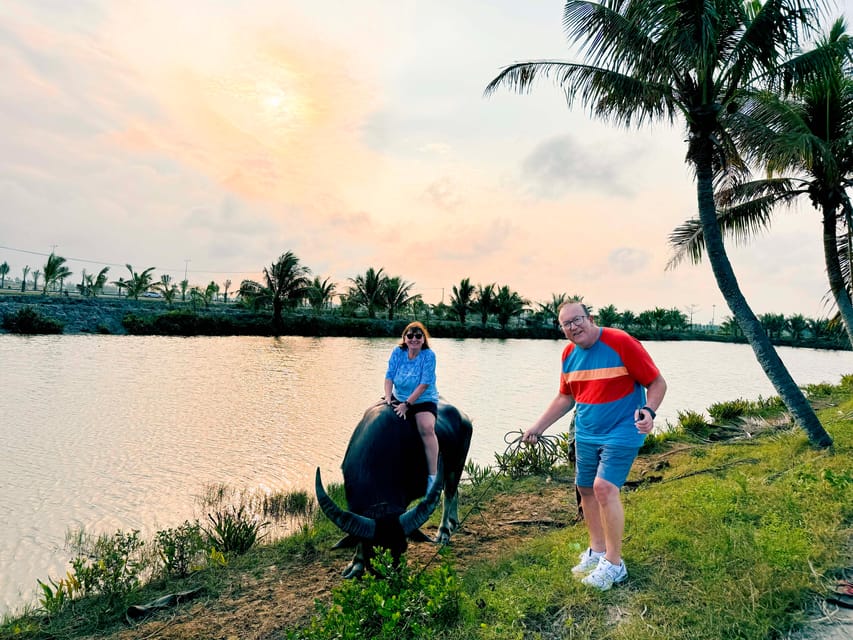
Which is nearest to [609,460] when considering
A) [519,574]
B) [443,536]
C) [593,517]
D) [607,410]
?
[607,410]

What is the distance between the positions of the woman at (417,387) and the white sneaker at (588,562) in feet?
4.26

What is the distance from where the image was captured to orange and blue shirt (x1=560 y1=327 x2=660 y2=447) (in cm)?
305

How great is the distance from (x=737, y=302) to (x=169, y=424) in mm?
11585

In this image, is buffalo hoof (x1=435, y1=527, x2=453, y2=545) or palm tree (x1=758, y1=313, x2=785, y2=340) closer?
buffalo hoof (x1=435, y1=527, x2=453, y2=545)

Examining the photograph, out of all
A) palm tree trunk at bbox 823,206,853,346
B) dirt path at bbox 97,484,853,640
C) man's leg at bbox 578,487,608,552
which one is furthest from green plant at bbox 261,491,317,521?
palm tree trunk at bbox 823,206,853,346

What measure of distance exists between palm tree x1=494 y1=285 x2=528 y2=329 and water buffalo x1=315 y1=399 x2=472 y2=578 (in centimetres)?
5158

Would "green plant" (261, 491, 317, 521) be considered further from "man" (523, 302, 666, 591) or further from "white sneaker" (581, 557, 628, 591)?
"man" (523, 302, 666, 591)

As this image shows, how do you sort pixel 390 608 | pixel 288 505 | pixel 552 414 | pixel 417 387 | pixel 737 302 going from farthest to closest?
pixel 737 302 → pixel 288 505 → pixel 417 387 → pixel 552 414 → pixel 390 608

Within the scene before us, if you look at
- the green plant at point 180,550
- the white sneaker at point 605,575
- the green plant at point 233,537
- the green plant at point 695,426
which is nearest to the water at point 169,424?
the green plant at point 180,550

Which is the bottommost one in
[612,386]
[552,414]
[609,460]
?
[609,460]

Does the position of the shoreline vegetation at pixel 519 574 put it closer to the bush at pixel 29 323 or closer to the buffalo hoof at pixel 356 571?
the buffalo hoof at pixel 356 571

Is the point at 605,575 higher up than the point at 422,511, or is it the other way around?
the point at 422,511

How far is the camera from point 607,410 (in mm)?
3111

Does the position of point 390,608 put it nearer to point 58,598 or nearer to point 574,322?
point 574,322
